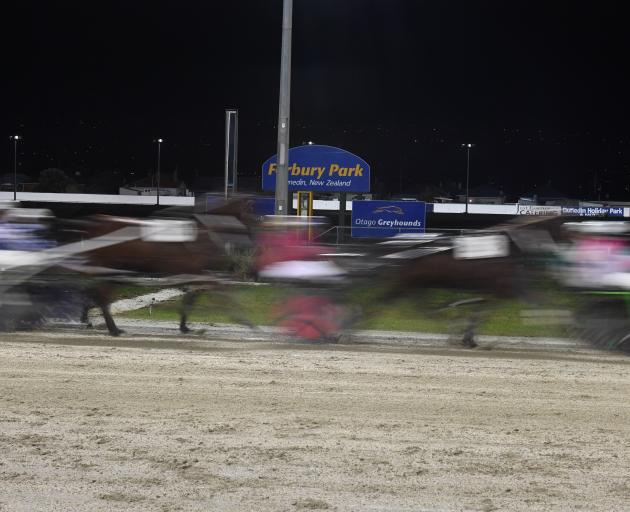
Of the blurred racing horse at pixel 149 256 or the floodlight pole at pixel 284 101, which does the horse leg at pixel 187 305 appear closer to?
the blurred racing horse at pixel 149 256

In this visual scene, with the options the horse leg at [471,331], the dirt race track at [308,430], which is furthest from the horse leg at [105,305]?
the horse leg at [471,331]

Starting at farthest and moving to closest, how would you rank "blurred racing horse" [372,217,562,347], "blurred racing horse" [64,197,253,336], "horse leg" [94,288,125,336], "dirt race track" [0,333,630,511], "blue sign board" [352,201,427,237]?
"blue sign board" [352,201,427,237] < "horse leg" [94,288,125,336] < "blurred racing horse" [64,197,253,336] < "blurred racing horse" [372,217,562,347] < "dirt race track" [0,333,630,511]

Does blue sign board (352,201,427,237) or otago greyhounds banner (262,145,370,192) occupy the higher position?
otago greyhounds banner (262,145,370,192)

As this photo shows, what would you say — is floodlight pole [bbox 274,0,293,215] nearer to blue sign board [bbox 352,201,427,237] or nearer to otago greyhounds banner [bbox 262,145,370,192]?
otago greyhounds banner [bbox 262,145,370,192]

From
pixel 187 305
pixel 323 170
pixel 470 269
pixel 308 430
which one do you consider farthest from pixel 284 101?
pixel 323 170

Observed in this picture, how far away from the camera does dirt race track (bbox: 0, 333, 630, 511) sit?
18.0ft

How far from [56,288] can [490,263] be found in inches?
228

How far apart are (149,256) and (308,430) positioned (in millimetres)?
4829

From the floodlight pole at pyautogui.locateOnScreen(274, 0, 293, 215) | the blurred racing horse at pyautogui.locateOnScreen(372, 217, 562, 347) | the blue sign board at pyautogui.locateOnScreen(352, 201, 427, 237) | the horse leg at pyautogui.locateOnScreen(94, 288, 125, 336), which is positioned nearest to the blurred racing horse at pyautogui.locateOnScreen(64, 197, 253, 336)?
the horse leg at pyautogui.locateOnScreen(94, 288, 125, 336)

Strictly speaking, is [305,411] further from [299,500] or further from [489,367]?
[489,367]

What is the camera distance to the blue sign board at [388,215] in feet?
95.6

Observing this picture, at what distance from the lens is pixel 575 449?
252 inches

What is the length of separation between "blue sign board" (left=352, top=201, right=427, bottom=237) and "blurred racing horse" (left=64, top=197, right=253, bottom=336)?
18131mm

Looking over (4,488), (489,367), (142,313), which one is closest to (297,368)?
(489,367)
